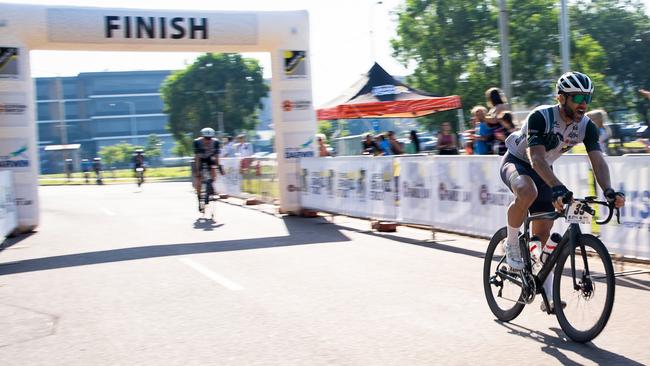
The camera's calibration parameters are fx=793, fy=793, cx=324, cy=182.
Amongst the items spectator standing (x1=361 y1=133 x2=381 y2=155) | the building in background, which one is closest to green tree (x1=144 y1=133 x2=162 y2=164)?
the building in background

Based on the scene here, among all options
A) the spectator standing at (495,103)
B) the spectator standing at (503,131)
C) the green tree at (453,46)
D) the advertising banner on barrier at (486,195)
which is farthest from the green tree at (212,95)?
the advertising banner on barrier at (486,195)

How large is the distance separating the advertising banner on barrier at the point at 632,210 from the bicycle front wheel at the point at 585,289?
3.40 meters

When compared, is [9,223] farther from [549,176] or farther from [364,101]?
[549,176]

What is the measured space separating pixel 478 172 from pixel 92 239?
7.01 meters

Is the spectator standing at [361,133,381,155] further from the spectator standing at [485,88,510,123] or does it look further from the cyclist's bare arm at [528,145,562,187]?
the cyclist's bare arm at [528,145,562,187]

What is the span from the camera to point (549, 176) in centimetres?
541

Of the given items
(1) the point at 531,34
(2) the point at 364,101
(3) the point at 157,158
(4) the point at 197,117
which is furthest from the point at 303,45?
(3) the point at 157,158

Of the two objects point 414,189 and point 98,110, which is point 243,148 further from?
point 98,110

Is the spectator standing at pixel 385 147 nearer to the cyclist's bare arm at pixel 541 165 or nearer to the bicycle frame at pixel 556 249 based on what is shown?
the bicycle frame at pixel 556 249

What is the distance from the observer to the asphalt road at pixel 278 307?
18.1ft

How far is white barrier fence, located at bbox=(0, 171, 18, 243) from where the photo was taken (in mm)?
13186

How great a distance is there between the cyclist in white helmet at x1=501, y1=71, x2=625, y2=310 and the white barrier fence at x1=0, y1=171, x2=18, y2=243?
9.58 m

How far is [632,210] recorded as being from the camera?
867 centimetres

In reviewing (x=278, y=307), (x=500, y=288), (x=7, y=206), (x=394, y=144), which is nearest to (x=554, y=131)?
(x=500, y=288)
